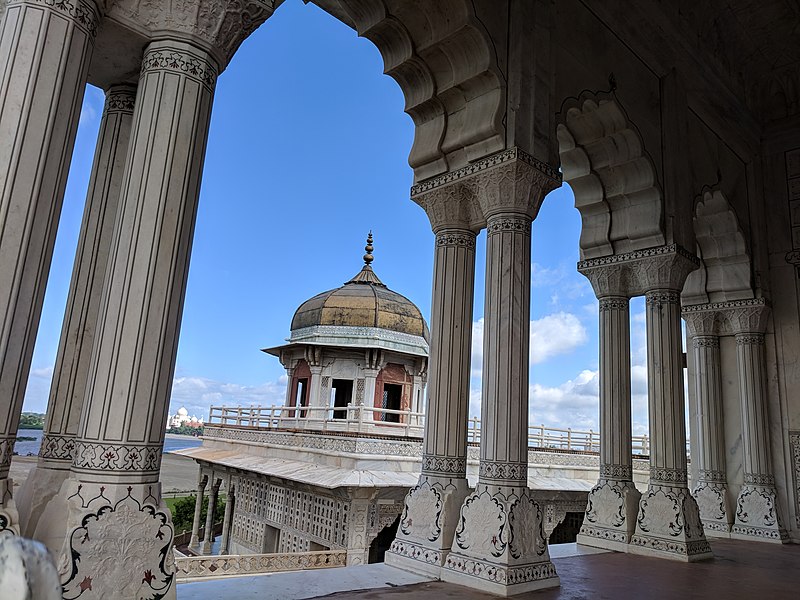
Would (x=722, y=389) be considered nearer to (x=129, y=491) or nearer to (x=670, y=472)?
(x=670, y=472)

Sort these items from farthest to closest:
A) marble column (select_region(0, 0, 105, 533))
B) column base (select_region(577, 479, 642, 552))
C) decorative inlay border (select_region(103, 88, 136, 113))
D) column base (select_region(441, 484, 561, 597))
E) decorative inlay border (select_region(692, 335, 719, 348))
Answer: decorative inlay border (select_region(692, 335, 719, 348)) < column base (select_region(577, 479, 642, 552)) < column base (select_region(441, 484, 561, 597)) < decorative inlay border (select_region(103, 88, 136, 113)) < marble column (select_region(0, 0, 105, 533))

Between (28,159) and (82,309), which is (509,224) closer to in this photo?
(82,309)

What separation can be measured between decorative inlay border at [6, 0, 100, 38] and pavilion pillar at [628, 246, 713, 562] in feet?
20.0

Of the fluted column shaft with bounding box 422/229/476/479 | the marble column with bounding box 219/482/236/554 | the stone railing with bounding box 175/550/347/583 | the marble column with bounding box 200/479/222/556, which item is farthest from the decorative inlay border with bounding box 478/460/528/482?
the marble column with bounding box 200/479/222/556

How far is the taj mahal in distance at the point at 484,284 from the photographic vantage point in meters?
2.76

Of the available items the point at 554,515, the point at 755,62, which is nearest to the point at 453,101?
the point at 755,62

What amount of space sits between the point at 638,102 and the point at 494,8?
2567 millimetres

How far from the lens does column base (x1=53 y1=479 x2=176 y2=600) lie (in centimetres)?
261

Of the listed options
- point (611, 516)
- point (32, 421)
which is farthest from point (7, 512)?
point (611, 516)

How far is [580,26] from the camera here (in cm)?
643

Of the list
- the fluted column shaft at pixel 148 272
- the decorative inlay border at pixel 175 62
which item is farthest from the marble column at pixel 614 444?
the decorative inlay border at pixel 175 62

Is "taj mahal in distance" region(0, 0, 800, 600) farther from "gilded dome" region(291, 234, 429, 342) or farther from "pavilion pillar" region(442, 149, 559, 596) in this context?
"gilded dome" region(291, 234, 429, 342)

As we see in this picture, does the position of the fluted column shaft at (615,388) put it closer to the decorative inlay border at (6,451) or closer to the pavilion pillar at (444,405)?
the pavilion pillar at (444,405)

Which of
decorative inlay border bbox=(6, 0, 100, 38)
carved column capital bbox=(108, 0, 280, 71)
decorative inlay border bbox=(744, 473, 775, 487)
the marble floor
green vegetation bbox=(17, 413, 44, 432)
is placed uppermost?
carved column capital bbox=(108, 0, 280, 71)
